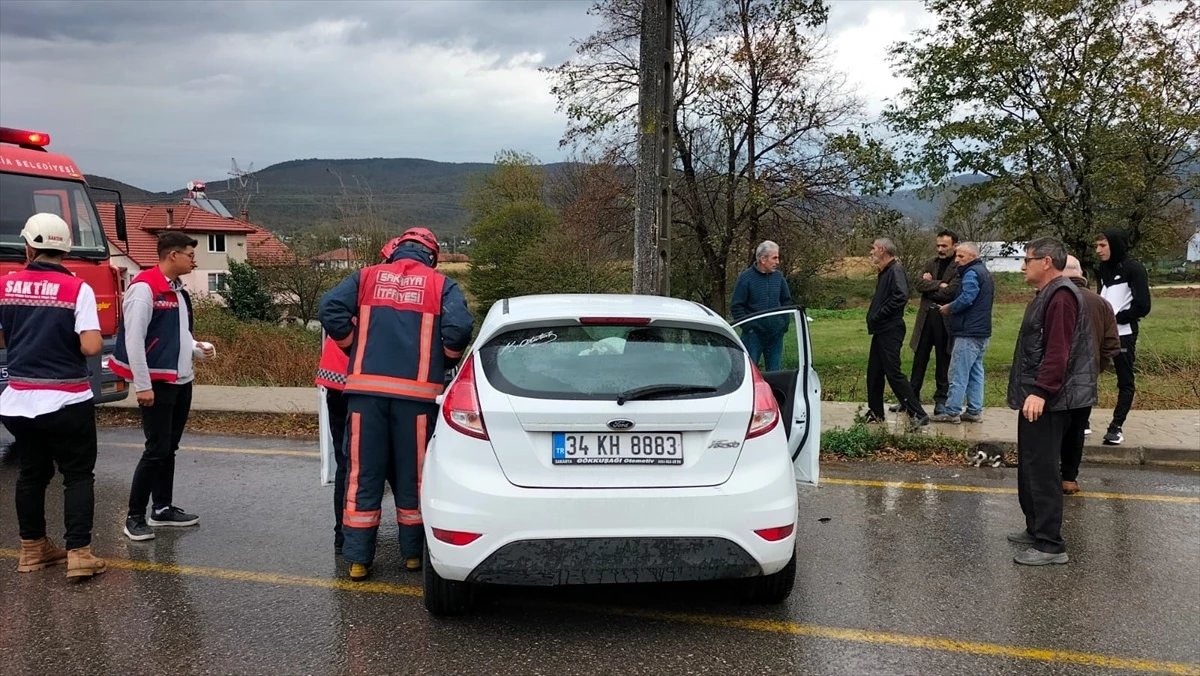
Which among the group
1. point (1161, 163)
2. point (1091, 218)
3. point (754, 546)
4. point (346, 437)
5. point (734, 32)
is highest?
point (734, 32)

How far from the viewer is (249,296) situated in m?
39.6

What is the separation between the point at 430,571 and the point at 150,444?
7.83ft

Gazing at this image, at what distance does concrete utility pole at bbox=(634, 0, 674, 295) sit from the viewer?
25.6 ft

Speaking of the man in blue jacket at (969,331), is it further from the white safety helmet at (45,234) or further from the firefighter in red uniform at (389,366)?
the white safety helmet at (45,234)

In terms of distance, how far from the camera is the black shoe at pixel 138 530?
16.2 feet

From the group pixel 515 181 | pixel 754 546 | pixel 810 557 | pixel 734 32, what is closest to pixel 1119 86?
pixel 734 32

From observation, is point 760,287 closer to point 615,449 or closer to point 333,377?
point 333,377

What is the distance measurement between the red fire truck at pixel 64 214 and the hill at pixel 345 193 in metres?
0.40

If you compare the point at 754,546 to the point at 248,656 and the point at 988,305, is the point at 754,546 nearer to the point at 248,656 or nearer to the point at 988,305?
the point at 248,656

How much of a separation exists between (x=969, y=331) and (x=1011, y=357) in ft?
42.3

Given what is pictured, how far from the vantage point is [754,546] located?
3.40 metres

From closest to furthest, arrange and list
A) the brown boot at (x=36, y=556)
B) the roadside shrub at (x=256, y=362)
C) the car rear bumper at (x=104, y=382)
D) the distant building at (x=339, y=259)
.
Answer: the brown boot at (x=36, y=556) → the car rear bumper at (x=104, y=382) → the roadside shrub at (x=256, y=362) → the distant building at (x=339, y=259)

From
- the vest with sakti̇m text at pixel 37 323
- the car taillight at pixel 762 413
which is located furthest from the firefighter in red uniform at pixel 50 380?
the car taillight at pixel 762 413

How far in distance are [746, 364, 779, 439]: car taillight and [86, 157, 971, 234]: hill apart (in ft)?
26.3
